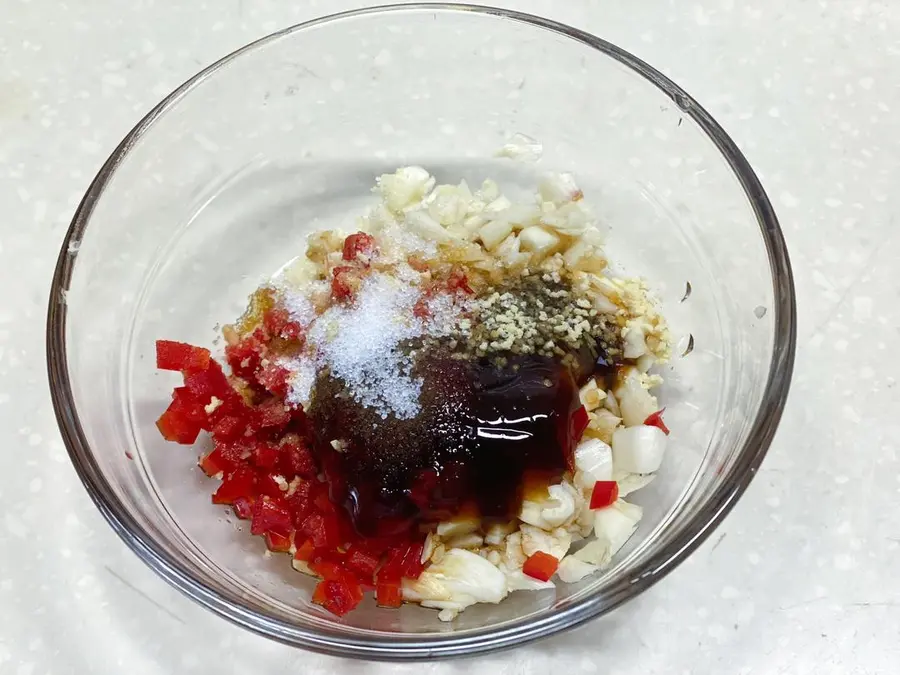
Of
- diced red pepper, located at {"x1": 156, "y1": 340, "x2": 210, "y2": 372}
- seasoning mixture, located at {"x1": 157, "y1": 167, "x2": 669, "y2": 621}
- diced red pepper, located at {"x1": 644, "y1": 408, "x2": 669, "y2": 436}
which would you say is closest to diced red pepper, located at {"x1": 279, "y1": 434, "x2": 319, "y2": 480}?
seasoning mixture, located at {"x1": 157, "y1": 167, "x2": 669, "y2": 621}

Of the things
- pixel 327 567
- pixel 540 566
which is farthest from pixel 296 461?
pixel 540 566

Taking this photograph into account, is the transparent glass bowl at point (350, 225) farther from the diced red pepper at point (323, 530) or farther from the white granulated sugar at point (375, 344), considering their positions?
the white granulated sugar at point (375, 344)

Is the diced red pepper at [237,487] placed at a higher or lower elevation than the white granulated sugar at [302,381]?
lower

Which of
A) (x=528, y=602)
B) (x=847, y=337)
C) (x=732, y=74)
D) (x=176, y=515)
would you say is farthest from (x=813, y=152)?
(x=176, y=515)

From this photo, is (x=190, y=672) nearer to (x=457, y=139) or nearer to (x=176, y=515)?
(x=176, y=515)

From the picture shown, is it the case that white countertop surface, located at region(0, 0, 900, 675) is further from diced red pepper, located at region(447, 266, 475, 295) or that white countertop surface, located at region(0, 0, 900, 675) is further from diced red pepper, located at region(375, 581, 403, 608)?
diced red pepper, located at region(447, 266, 475, 295)

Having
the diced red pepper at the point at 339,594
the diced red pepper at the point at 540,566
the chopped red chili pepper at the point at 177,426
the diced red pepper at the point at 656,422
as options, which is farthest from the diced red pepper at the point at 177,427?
the diced red pepper at the point at 656,422

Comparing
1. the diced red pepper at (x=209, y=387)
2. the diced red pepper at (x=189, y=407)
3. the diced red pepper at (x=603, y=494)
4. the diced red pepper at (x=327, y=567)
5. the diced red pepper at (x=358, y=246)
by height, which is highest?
the diced red pepper at (x=358, y=246)

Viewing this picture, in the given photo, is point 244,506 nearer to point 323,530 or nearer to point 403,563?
point 323,530
